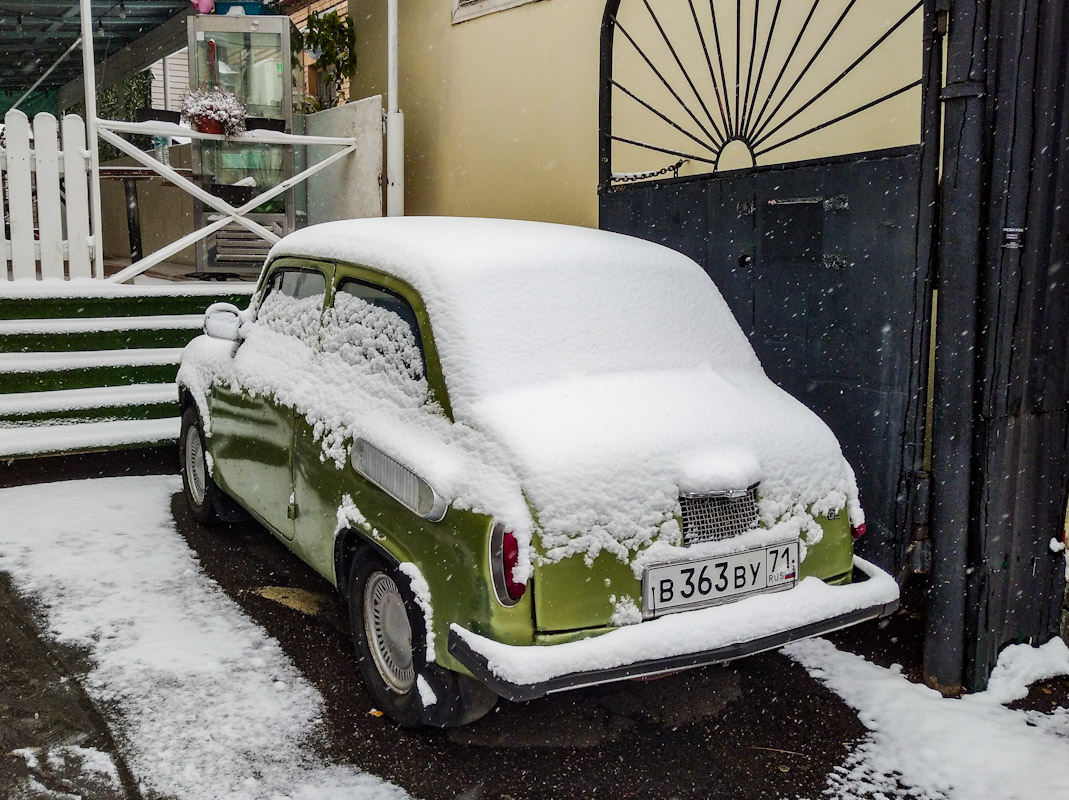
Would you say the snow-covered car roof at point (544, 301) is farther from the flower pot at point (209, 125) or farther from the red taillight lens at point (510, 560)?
the flower pot at point (209, 125)

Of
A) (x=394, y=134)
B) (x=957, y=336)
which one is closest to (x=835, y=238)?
(x=957, y=336)

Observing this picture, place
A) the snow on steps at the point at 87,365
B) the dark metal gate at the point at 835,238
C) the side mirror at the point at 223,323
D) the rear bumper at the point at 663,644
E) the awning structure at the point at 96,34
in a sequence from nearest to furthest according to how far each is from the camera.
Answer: the rear bumper at the point at 663,644, the dark metal gate at the point at 835,238, the side mirror at the point at 223,323, the snow on steps at the point at 87,365, the awning structure at the point at 96,34

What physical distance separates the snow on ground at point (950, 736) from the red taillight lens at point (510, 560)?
49.7 inches

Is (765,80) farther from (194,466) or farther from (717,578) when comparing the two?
(194,466)

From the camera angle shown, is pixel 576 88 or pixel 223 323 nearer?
pixel 223 323

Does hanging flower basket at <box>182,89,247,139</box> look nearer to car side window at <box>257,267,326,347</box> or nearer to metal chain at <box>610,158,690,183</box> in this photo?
metal chain at <box>610,158,690,183</box>

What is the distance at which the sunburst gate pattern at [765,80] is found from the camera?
4945 millimetres

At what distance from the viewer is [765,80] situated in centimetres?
581

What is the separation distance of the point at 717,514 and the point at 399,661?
4.13 feet

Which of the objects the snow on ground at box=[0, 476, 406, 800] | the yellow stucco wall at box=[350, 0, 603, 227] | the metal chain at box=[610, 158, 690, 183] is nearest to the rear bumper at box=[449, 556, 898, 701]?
the snow on ground at box=[0, 476, 406, 800]

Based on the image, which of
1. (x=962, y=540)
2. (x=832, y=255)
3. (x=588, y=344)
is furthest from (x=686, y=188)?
(x=962, y=540)

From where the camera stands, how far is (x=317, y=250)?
4312 millimetres

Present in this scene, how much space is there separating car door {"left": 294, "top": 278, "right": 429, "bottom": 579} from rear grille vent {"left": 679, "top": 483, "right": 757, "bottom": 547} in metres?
0.93

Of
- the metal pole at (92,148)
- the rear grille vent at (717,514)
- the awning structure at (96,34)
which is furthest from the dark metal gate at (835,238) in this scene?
the awning structure at (96,34)
